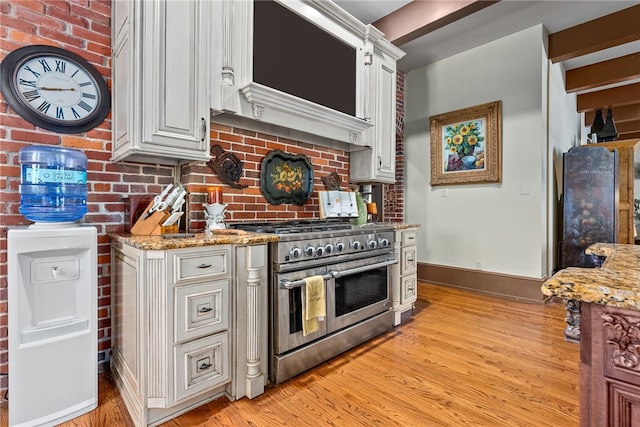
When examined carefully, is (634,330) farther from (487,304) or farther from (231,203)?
(487,304)

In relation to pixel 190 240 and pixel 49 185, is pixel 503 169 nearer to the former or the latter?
pixel 190 240

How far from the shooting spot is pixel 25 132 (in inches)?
70.1

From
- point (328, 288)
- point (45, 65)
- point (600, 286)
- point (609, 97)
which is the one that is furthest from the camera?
point (609, 97)

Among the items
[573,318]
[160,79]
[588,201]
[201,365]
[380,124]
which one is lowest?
[201,365]

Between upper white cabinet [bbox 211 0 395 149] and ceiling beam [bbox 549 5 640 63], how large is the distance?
2313mm

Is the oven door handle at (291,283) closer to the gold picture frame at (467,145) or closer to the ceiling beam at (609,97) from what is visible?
the gold picture frame at (467,145)

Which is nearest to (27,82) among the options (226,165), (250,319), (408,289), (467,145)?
(226,165)

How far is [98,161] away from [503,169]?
395 centimetres

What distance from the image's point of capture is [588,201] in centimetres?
394

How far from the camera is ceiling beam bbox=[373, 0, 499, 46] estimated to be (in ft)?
9.30

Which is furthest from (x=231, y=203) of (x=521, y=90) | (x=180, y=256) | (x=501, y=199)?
(x=521, y=90)

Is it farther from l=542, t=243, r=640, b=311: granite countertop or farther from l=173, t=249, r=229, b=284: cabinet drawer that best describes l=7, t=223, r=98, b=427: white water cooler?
l=542, t=243, r=640, b=311: granite countertop

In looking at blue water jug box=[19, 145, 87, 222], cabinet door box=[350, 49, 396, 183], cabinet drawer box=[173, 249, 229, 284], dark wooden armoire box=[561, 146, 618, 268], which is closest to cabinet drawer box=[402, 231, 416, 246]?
cabinet door box=[350, 49, 396, 183]

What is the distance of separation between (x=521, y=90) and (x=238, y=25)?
10.5 feet
